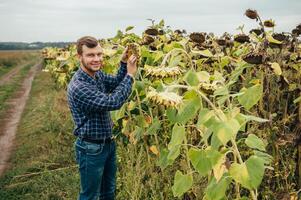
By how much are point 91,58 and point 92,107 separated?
0.37m

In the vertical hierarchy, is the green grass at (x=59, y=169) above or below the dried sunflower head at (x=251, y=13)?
below

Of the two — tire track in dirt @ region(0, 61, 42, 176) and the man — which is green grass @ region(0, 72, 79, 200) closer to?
tire track in dirt @ region(0, 61, 42, 176)

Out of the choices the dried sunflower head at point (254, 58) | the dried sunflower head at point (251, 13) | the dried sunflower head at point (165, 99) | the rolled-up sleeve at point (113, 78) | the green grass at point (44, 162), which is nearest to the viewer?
the dried sunflower head at point (165, 99)

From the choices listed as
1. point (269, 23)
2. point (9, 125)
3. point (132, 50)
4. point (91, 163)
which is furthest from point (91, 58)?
Answer: point (9, 125)

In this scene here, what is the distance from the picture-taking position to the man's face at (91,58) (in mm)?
3324

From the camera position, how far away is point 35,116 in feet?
32.3

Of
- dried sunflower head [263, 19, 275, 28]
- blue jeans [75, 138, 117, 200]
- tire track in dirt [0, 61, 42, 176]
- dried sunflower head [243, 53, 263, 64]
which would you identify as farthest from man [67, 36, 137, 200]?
tire track in dirt [0, 61, 42, 176]

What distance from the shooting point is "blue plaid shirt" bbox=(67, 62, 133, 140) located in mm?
3199

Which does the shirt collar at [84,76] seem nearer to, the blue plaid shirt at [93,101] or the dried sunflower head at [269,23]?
the blue plaid shirt at [93,101]

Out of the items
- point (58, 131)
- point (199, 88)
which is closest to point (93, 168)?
point (199, 88)

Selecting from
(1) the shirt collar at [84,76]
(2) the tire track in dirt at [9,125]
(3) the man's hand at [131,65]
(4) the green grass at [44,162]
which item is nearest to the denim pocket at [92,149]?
(1) the shirt collar at [84,76]

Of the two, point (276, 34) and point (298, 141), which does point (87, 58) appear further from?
point (298, 141)

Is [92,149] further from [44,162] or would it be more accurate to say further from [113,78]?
[44,162]

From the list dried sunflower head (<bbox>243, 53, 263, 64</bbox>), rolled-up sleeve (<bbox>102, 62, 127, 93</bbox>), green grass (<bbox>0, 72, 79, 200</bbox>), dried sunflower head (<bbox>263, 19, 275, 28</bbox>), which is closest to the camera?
dried sunflower head (<bbox>243, 53, 263, 64</bbox>)
